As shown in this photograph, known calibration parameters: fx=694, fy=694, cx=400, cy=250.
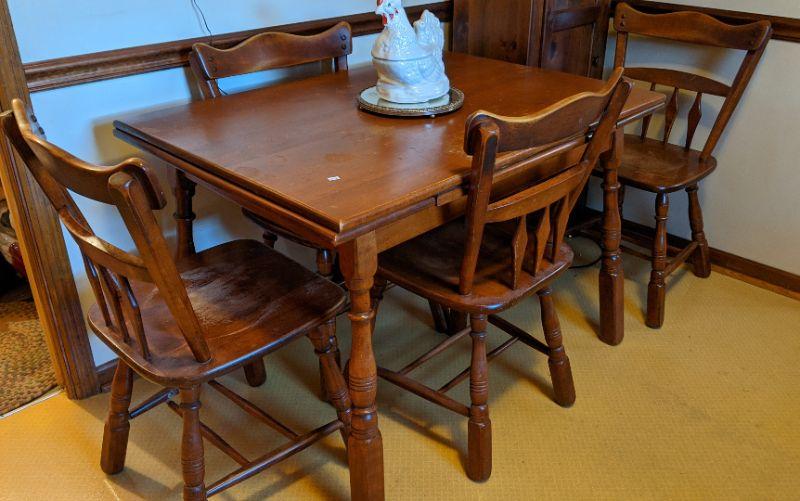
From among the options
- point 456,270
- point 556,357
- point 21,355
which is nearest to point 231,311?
point 456,270

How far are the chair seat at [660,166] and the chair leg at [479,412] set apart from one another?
2.88ft

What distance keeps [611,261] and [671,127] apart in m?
0.67

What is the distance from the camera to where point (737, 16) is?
2244 millimetres

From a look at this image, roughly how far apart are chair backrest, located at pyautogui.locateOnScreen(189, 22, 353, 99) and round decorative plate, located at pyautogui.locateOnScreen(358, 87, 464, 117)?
328 millimetres

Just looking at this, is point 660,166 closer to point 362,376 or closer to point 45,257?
point 362,376

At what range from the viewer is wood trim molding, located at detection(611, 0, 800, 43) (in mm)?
2137

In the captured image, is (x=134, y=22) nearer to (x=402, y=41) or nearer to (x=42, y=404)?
(x=402, y=41)

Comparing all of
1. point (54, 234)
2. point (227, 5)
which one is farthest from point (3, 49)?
point (227, 5)

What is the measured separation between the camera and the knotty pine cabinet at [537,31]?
87.2 inches

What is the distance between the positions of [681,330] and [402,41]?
1303 mm

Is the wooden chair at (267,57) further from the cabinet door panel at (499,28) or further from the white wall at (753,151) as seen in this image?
the white wall at (753,151)

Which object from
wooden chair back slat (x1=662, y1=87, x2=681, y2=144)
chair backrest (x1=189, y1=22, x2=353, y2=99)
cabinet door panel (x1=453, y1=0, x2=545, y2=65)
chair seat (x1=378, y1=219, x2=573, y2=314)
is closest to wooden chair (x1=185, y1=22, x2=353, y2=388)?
chair backrest (x1=189, y1=22, x2=353, y2=99)

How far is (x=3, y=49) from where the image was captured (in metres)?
1.55

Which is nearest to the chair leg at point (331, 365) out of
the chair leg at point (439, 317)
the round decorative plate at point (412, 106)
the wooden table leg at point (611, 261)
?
the round decorative plate at point (412, 106)
